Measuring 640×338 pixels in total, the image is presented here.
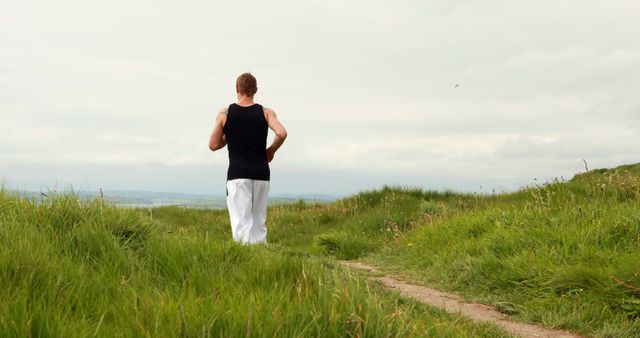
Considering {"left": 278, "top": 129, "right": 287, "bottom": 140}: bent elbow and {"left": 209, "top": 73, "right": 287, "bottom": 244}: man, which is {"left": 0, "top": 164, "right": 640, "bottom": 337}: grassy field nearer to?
{"left": 209, "top": 73, "right": 287, "bottom": 244}: man

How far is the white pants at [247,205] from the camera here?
312 inches

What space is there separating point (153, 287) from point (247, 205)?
416 centimetres

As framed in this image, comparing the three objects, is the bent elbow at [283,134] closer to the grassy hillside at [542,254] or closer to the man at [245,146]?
the man at [245,146]

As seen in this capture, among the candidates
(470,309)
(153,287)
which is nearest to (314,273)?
(153,287)

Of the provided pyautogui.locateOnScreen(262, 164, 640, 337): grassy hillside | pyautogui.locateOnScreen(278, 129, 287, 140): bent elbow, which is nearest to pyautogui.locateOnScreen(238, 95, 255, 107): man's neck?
pyautogui.locateOnScreen(278, 129, 287, 140): bent elbow

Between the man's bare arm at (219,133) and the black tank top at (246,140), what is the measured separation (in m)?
0.08

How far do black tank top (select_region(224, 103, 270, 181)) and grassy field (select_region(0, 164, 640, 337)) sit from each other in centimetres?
157

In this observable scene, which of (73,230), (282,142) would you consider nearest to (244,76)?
(282,142)

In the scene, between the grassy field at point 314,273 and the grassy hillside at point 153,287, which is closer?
the grassy hillside at point 153,287

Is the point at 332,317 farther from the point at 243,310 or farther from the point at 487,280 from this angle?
the point at 487,280

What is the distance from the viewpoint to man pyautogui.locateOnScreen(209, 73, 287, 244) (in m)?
7.80

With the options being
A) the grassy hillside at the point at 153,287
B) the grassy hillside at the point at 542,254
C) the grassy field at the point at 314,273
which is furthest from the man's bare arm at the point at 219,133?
the grassy hillside at the point at 542,254

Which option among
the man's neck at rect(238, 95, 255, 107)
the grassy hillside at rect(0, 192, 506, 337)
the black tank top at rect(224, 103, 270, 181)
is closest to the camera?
the grassy hillside at rect(0, 192, 506, 337)

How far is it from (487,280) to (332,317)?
4855 millimetres
